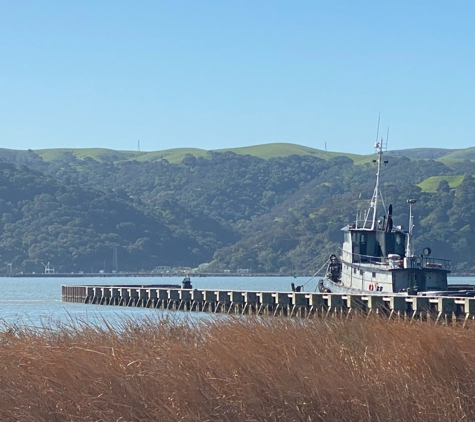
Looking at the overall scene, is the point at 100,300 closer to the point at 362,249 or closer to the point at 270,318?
the point at 362,249

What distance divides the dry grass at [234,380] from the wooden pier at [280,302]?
4603mm

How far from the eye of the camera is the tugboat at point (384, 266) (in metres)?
52.1

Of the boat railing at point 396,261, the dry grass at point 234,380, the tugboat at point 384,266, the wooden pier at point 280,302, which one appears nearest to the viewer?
the dry grass at point 234,380

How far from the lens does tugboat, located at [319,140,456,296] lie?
52144mm

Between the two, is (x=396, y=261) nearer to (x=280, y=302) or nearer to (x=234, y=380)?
(x=280, y=302)

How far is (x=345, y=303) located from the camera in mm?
44688

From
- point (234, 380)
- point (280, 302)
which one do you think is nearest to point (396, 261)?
point (280, 302)

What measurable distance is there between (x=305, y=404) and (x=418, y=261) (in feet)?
127

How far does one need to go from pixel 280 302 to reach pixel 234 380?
1280 inches

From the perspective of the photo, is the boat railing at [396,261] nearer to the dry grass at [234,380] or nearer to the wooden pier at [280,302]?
the wooden pier at [280,302]

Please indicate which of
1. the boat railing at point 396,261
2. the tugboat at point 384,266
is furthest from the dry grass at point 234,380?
the boat railing at point 396,261

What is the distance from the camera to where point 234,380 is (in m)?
16.5

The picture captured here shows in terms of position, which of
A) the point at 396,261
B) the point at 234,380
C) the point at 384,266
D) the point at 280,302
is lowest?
the point at 280,302

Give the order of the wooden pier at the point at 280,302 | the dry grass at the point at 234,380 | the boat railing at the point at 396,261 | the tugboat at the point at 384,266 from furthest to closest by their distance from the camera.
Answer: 1. the boat railing at the point at 396,261
2. the tugboat at the point at 384,266
3. the wooden pier at the point at 280,302
4. the dry grass at the point at 234,380
